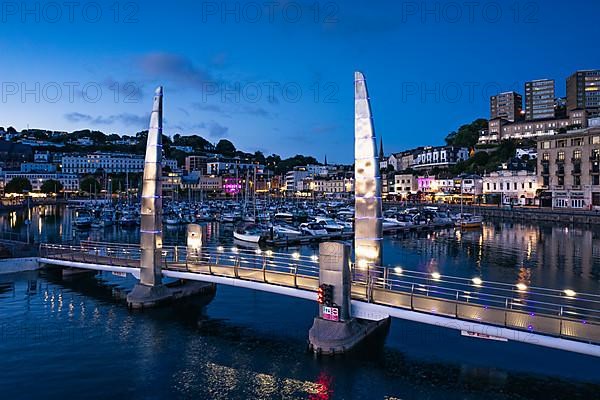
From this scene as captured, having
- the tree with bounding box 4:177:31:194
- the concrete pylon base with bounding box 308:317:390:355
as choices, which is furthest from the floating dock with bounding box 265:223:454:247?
the tree with bounding box 4:177:31:194

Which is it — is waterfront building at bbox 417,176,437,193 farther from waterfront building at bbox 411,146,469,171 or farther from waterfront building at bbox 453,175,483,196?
waterfront building at bbox 411,146,469,171

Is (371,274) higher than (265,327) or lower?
higher

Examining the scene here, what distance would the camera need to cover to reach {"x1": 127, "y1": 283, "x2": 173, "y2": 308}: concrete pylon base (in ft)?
89.8

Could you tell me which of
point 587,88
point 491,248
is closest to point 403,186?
point 587,88

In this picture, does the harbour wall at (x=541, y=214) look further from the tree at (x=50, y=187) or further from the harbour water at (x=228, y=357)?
the tree at (x=50, y=187)

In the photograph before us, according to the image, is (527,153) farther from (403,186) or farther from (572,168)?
(572,168)

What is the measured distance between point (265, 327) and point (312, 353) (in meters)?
5.24

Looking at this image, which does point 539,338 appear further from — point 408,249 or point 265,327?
point 408,249

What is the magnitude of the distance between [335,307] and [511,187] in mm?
112339

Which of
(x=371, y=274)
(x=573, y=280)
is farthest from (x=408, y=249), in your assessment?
(x=371, y=274)

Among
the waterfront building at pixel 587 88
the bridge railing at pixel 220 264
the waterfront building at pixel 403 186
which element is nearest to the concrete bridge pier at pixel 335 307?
the bridge railing at pixel 220 264

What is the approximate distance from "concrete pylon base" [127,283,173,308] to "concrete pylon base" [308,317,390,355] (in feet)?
37.9

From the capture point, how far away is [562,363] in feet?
64.1

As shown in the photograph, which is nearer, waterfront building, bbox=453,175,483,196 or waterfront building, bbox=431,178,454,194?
waterfront building, bbox=453,175,483,196
